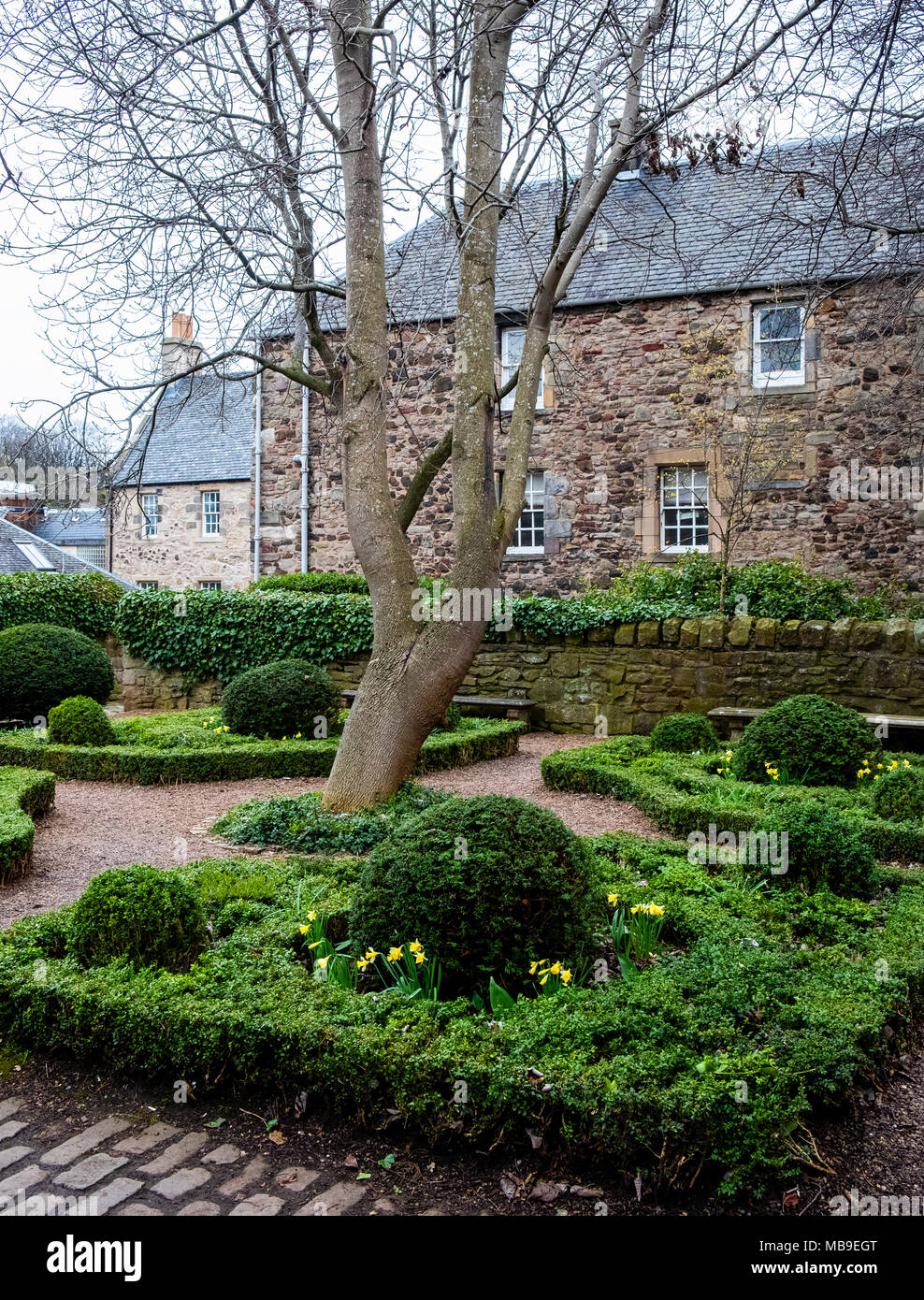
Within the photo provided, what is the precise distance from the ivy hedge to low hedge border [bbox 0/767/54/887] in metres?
6.15

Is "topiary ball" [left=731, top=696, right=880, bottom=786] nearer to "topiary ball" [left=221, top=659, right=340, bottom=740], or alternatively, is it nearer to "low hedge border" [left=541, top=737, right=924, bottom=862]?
"low hedge border" [left=541, top=737, right=924, bottom=862]

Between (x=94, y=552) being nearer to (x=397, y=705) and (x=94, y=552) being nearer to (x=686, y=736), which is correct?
(x=686, y=736)

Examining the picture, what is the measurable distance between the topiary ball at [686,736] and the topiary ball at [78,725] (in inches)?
219

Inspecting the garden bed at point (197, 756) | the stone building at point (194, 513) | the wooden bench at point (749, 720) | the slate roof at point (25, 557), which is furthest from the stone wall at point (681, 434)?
the stone building at point (194, 513)

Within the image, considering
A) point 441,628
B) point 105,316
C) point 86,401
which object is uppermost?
point 105,316

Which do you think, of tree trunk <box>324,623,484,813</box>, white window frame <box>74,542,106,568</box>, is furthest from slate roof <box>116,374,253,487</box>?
tree trunk <box>324,623,484,813</box>

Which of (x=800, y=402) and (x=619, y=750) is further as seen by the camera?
(x=800, y=402)

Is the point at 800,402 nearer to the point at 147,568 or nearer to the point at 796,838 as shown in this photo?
the point at 796,838

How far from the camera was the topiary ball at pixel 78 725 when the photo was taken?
942cm

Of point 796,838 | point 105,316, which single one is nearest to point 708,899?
point 796,838

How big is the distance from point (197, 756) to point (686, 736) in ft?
15.2

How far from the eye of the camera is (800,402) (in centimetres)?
1501

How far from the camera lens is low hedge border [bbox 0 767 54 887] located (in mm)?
5621

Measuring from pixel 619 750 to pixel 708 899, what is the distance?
4354 millimetres
